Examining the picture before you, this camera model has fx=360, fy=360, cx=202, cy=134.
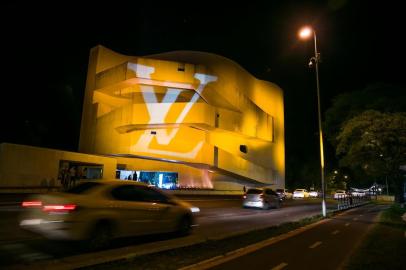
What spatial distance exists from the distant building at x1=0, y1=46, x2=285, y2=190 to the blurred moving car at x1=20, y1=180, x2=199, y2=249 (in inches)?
1212

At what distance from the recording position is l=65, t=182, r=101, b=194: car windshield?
8727 mm

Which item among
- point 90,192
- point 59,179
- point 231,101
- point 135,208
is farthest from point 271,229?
point 231,101

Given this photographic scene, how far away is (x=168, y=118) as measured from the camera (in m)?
44.8

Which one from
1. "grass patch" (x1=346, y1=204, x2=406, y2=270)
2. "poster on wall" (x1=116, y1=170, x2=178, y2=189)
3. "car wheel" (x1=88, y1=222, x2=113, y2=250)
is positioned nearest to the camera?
"grass patch" (x1=346, y1=204, x2=406, y2=270)

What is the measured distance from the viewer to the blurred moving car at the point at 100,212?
25.6ft

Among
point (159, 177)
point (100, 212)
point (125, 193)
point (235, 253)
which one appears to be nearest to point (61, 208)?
point (100, 212)

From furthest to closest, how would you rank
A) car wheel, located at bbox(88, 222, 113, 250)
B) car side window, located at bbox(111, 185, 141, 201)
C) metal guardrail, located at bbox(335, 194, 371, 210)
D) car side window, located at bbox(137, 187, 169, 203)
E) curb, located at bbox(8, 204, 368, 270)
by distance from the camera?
metal guardrail, located at bbox(335, 194, 371, 210) → car side window, located at bbox(137, 187, 169, 203) → car side window, located at bbox(111, 185, 141, 201) → car wheel, located at bbox(88, 222, 113, 250) → curb, located at bbox(8, 204, 368, 270)

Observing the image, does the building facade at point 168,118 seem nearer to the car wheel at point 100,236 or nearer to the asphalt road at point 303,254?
the asphalt road at point 303,254

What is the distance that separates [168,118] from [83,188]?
36.1m

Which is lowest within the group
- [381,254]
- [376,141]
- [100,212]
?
[381,254]

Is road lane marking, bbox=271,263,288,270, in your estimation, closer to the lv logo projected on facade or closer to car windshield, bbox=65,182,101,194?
car windshield, bbox=65,182,101,194

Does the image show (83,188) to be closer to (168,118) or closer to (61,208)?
(61,208)

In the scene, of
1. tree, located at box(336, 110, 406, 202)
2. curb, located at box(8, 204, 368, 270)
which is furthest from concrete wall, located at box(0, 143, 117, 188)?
tree, located at box(336, 110, 406, 202)

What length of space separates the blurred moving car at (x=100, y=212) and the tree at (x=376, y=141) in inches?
837
